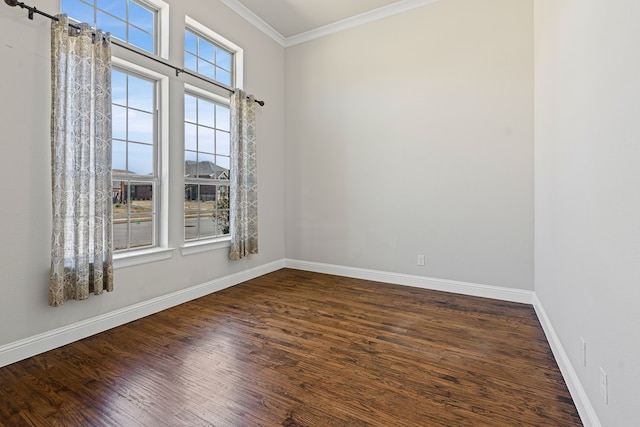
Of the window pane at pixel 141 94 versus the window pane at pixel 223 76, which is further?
the window pane at pixel 223 76

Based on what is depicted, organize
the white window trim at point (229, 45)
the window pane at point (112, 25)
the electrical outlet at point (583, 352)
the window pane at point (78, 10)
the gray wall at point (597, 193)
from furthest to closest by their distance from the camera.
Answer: the white window trim at point (229, 45), the window pane at point (112, 25), the window pane at point (78, 10), the electrical outlet at point (583, 352), the gray wall at point (597, 193)

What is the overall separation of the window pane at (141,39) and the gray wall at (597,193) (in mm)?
3455

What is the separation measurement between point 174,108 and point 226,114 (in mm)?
839

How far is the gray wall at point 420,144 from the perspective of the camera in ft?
10.5

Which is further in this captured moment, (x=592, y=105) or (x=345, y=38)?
(x=345, y=38)

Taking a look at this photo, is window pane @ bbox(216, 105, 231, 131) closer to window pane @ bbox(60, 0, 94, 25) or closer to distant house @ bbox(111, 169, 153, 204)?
distant house @ bbox(111, 169, 153, 204)

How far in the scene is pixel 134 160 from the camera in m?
2.87

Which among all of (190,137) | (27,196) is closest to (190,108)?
(190,137)

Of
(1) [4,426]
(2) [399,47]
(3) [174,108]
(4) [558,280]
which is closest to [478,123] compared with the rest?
(2) [399,47]

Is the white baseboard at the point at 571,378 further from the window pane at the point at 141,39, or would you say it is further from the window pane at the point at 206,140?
the window pane at the point at 141,39

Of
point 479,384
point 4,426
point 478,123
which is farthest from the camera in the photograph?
point 478,123

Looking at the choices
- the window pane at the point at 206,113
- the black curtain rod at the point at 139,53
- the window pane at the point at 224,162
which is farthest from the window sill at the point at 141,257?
the black curtain rod at the point at 139,53

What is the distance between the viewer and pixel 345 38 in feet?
13.7

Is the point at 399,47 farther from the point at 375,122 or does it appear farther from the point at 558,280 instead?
the point at 558,280
